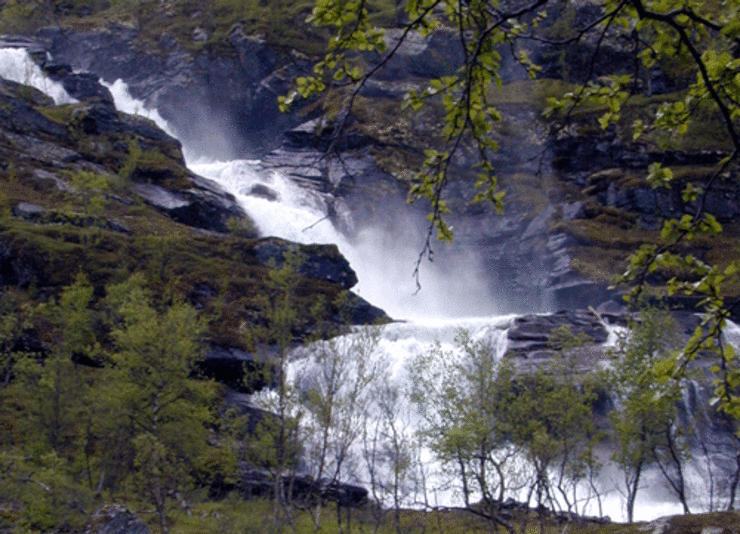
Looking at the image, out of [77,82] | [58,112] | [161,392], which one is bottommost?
[161,392]

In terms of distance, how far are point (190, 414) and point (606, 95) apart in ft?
65.0

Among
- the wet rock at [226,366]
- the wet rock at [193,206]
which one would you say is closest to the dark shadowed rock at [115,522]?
A: the wet rock at [226,366]

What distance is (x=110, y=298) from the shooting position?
97.3 ft

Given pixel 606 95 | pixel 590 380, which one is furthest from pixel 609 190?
pixel 606 95

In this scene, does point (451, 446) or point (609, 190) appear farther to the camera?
point (609, 190)

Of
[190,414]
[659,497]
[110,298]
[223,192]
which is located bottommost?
[659,497]

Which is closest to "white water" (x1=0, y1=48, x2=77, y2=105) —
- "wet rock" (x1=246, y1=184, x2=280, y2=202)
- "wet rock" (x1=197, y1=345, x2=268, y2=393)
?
"wet rock" (x1=246, y1=184, x2=280, y2=202)

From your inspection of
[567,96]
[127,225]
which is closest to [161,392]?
[567,96]

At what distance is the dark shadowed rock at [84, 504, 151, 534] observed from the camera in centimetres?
1639

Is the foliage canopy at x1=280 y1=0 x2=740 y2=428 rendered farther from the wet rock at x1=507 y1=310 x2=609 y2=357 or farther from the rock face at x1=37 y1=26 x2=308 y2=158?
the rock face at x1=37 y1=26 x2=308 y2=158

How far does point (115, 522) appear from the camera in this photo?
54.7ft

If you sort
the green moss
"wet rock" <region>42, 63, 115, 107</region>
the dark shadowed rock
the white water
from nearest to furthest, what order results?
1. the dark shadowed rock
2. the green moss
3. the white water
4. "wet rock" <region>42, 63, 115, 107</region>

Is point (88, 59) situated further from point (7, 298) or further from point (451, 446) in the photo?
point (451, 446)

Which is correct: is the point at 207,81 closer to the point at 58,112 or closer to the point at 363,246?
the point at 58,112
